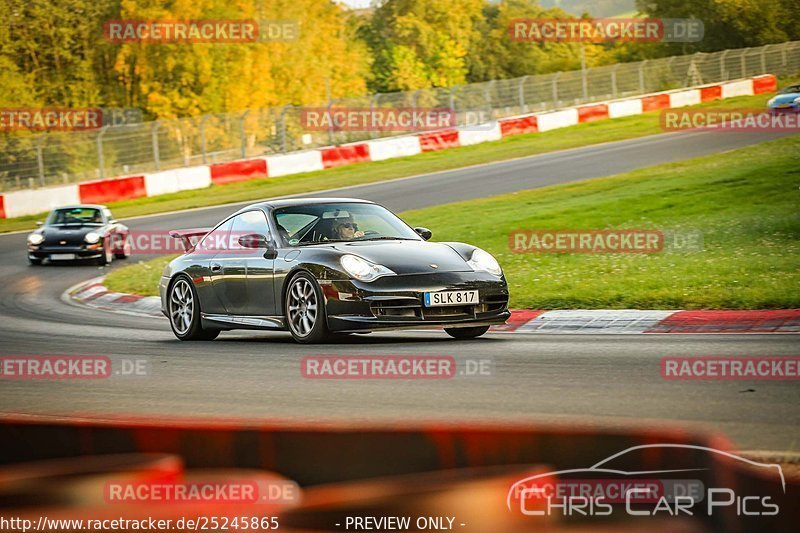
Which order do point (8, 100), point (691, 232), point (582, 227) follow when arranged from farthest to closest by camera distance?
point (8, 100)
point (582, 227)
point (691, 232)

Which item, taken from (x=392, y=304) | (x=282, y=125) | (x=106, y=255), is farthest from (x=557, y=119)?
(x=392, y=304)

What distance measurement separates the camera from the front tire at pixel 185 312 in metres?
12.0

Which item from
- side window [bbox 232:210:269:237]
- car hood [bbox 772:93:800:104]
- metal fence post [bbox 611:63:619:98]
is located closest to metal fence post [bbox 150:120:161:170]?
car hood [bbox 772:93:800:104]

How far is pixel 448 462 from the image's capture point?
4.36m

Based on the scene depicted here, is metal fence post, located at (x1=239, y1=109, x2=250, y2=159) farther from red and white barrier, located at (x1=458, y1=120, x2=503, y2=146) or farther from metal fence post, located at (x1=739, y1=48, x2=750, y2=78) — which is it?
metal fence post, located at (x1=739, y1=48, x2=750, y2=78)

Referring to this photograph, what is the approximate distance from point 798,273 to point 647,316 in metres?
2.26

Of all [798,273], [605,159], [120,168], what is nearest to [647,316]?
[798,273]

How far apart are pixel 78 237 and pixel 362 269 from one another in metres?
13.7

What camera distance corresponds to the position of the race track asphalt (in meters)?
6.27

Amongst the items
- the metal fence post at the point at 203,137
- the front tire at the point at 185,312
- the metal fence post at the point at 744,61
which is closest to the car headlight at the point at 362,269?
the front tire at the point at 185,312

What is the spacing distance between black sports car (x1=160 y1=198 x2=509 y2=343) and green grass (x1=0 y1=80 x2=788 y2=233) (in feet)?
62.0

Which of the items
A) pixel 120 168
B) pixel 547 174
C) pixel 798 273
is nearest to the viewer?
pixel 798 273

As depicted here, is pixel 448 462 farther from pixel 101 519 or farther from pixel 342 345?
pixel 342 345

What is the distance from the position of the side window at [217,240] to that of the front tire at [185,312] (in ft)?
1.24
